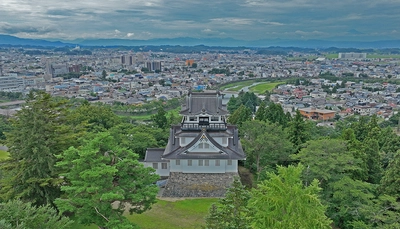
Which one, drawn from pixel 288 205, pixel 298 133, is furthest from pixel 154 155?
pixel 288 205

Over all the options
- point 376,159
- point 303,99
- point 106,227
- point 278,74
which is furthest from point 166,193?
point 278,74

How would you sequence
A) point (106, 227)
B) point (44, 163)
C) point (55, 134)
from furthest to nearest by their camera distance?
point (55, 134), point (44, 163), point (106, 227)

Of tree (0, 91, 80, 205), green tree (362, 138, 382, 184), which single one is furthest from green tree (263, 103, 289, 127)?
tree (0, 91, 80, 205)

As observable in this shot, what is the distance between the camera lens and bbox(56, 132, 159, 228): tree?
10.6 metres

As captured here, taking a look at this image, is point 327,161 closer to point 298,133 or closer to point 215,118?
point 215,118

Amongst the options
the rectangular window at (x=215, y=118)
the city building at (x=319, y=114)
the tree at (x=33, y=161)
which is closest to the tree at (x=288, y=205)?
the tree at (x=33, y=161)

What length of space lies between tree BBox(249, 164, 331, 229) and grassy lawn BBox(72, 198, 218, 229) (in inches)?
290

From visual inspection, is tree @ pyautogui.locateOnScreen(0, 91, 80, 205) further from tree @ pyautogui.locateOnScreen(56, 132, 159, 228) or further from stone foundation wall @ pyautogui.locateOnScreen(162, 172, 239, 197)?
stone foundation wall @ pyautogui.locateOnScreen(162, 172, 239, 197)

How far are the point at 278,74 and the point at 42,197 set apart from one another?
133 meters

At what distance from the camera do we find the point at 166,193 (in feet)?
67.3

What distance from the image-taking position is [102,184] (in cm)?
1076

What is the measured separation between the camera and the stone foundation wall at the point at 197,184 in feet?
67.3

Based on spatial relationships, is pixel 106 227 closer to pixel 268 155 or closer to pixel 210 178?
pixel 210 178

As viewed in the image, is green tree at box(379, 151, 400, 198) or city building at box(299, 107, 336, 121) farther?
city building at box(299, 107, 336, 121)
